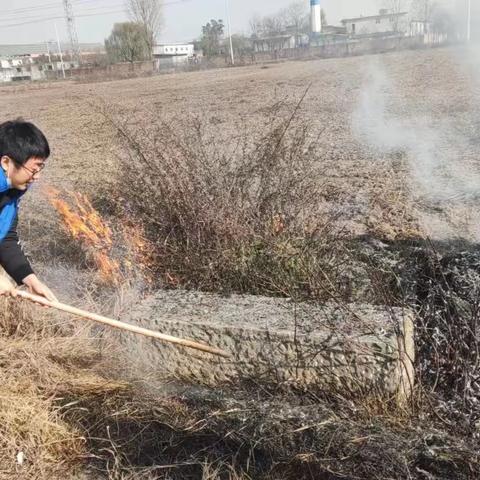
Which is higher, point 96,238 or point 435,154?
point 96,238

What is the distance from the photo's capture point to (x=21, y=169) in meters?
2.84

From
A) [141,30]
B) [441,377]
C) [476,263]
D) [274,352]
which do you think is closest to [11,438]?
[274,352]

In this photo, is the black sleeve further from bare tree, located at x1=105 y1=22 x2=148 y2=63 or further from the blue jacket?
bare tree, located at x1=105 y1=22 x2=148 y2=63

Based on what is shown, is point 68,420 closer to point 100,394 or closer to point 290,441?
point 100,394

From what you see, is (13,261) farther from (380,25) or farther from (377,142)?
(380,25)

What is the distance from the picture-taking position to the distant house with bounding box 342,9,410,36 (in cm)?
1280

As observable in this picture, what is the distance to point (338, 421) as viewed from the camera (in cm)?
221

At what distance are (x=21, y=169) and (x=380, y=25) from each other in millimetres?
14687

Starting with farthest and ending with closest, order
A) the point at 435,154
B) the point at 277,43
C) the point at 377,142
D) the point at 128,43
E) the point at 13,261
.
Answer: the point at 128,43, the point at 277,43, the point at 377,142, the point at 435,154, the point at 13,261

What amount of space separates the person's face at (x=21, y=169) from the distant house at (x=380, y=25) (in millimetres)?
10524

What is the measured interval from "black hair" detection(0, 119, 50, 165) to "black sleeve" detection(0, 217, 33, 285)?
28.5 inches

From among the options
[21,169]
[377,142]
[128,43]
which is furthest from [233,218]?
[128,43]

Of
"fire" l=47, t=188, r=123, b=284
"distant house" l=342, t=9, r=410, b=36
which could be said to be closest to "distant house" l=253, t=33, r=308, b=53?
"distant house" l=342, t=9, r=410, b=36

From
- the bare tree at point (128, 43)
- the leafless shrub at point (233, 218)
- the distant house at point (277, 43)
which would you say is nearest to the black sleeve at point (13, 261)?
the leafless shrub at point (233, 218)
